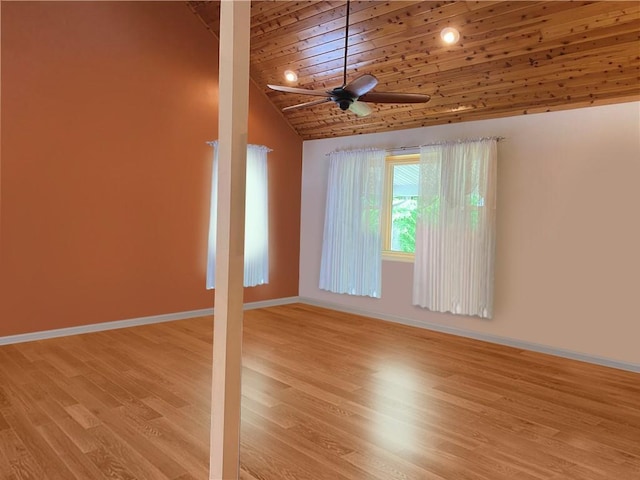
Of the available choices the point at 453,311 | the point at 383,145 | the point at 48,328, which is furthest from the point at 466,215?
the point at 48,328

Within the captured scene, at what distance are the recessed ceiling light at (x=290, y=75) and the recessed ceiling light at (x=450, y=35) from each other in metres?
1.95

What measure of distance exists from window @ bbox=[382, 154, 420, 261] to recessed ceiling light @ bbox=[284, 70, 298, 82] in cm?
150

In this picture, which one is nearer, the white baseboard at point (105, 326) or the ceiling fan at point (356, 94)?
the ceiling fan at point (356, 94)

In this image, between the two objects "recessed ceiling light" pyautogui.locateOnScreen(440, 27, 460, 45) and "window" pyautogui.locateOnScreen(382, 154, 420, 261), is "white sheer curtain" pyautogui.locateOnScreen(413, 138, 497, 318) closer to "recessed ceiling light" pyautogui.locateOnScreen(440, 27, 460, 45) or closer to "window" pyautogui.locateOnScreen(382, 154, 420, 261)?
"window" pyautogui.locateOnScreen(382, 154, 420, 261)

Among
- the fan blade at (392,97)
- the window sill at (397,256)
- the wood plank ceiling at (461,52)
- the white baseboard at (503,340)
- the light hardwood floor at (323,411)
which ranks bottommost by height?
the light hardwood floor at (323,411)

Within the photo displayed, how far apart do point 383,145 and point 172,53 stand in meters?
2.66

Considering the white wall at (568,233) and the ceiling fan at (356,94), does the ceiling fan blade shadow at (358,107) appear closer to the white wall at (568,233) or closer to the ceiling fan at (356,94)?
the ceiling fan at (356,94)

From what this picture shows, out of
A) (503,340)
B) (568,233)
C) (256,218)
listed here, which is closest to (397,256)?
(503,340)

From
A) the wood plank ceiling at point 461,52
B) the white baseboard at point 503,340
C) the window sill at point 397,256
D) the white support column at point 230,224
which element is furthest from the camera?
the window sill at point 397,256

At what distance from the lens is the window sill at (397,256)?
583 cm

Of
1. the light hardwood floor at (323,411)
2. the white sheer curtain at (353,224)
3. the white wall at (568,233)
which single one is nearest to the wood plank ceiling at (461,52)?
the white wall at (568,233)

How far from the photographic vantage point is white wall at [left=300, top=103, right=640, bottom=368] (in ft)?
13.8

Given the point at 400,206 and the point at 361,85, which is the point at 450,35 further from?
the point at 400,206

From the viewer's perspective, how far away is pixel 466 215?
5.10 m
